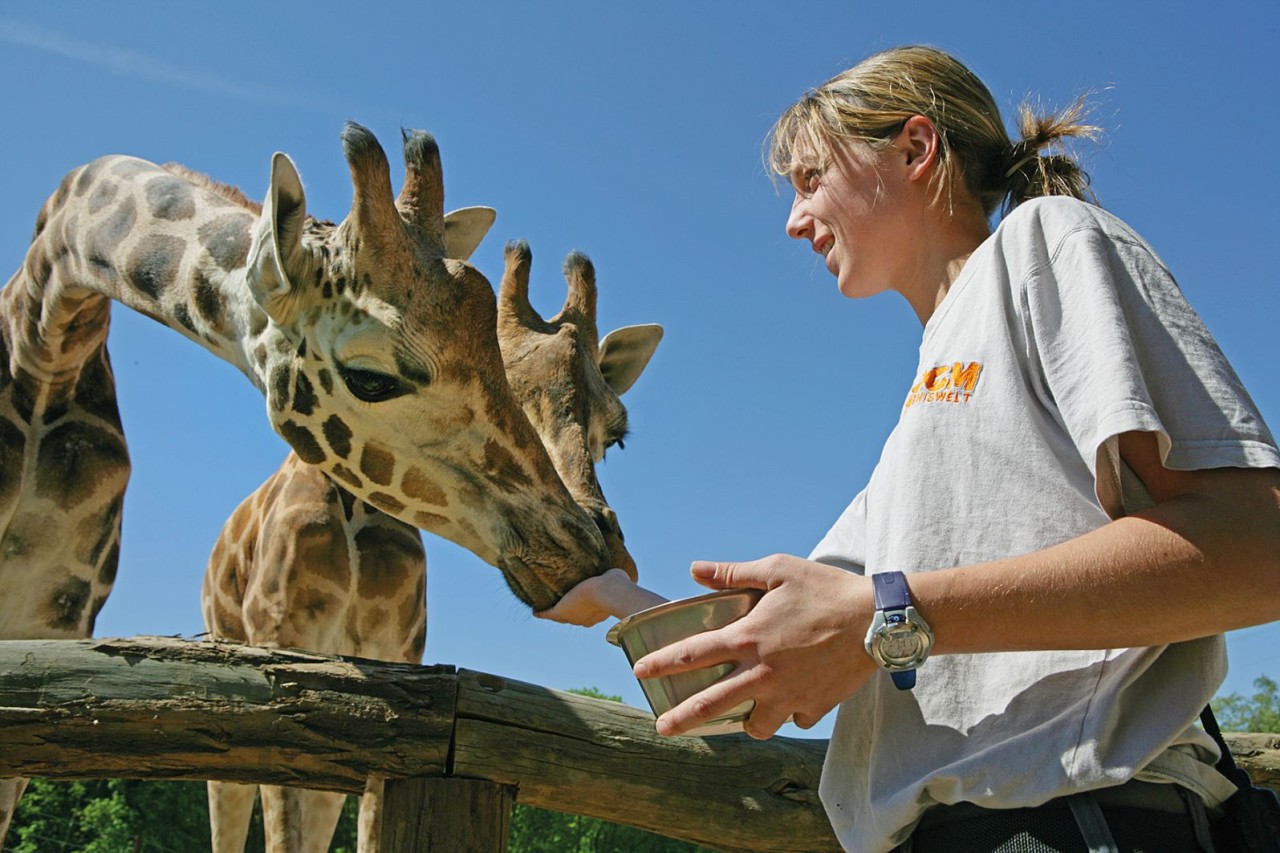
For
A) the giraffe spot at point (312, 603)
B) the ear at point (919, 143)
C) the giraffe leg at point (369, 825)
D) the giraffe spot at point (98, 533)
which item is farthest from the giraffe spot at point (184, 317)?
the ear at point (919, 143)

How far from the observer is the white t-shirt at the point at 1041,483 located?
4.54ft

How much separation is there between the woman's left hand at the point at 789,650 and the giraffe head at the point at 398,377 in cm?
211

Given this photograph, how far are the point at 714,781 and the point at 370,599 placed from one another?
228 cm

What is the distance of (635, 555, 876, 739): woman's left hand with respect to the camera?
4.52ft

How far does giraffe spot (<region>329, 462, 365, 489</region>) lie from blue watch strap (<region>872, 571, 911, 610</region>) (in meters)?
2.85

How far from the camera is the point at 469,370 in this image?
3.71m

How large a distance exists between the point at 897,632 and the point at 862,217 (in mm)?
788

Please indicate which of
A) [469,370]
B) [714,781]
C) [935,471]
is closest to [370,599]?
[469,370]

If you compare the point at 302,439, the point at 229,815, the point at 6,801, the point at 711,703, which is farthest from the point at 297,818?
the point at 711,703

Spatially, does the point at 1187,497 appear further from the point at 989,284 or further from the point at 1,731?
the point at 1,731

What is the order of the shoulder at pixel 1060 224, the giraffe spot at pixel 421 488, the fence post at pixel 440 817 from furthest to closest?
the giraffe spot at pixel 421 488
the fence post at pixel 440 817
the shoulder at pixel 1060 224

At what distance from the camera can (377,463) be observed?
3879 mm

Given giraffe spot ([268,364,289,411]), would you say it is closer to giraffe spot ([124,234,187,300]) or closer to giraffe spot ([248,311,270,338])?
giraffe spot ([248,311,270,338])

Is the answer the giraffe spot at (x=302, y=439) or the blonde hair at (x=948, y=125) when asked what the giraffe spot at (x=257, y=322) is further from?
the blonde hair at (x=948, y=125)
